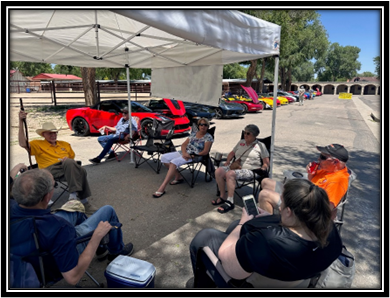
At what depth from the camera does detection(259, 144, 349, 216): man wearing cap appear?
250 cm

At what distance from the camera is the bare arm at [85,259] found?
5.49 ft

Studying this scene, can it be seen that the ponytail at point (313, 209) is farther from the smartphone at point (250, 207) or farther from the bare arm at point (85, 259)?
the bare arm at point (85, 259)

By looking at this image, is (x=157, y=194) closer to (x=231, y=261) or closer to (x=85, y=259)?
(x=85, y=259)

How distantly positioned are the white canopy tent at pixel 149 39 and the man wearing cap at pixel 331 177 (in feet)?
Answer: 5.06

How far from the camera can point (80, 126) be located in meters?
8.76

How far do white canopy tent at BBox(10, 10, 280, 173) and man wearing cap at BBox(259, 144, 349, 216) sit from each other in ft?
5.06

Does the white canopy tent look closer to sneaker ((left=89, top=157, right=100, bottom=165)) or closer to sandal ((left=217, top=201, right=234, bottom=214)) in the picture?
sandal ((left=217, top=201, right=234, bottom=214))

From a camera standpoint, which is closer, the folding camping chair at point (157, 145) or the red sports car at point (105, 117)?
the folding camping chair at point (157, 145)

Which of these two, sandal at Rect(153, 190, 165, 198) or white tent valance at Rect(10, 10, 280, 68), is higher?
white tent valance at Rect(10, 10, 280, 68)

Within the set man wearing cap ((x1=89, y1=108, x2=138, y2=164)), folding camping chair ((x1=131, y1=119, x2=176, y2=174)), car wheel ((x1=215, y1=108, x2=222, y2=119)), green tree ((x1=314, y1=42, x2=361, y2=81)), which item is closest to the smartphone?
folding camping chair ((x1=131, y1=119, x2=176, y2=174))

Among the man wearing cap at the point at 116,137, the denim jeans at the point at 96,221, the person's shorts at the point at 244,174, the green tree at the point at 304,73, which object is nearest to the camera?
the denim jeans at the point at 96,221

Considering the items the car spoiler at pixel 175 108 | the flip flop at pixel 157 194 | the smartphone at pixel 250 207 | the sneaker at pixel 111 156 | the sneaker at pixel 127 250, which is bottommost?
the sneaker at pixel 127 250

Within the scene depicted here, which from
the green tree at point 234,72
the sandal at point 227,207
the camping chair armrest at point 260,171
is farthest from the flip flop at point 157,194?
the green tree at point 234,72
